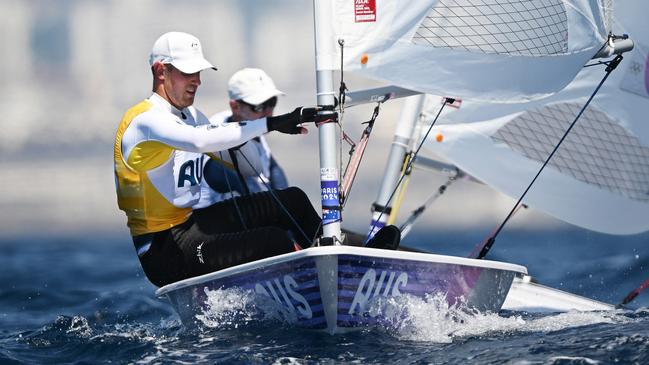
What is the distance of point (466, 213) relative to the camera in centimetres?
1495

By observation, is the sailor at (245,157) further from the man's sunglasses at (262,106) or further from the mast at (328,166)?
the mast at (328,166)

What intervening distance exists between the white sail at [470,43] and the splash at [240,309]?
0.84 meters

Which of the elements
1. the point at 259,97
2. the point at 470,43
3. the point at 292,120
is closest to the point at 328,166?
the point at 292,120

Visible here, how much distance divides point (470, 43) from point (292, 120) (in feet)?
2.78

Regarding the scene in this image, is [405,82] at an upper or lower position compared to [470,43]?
lower

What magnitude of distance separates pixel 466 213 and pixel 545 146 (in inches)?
366

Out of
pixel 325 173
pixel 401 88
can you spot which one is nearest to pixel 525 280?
pixel 401 88

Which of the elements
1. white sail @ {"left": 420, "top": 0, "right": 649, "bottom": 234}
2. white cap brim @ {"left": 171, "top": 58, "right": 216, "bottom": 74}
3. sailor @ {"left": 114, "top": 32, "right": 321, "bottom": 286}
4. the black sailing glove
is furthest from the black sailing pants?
white sail @ {"left": 420, "top": 0, "right": 649, "bottom": 234}

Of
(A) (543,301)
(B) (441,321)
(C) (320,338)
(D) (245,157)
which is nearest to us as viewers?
(C) (320,338)

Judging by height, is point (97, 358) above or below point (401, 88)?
below

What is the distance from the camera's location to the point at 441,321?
12.7ft

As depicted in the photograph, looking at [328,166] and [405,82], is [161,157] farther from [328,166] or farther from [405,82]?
[405,82]

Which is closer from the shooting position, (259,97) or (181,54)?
(181,54)

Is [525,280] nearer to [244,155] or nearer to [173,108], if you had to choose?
[244,155]
